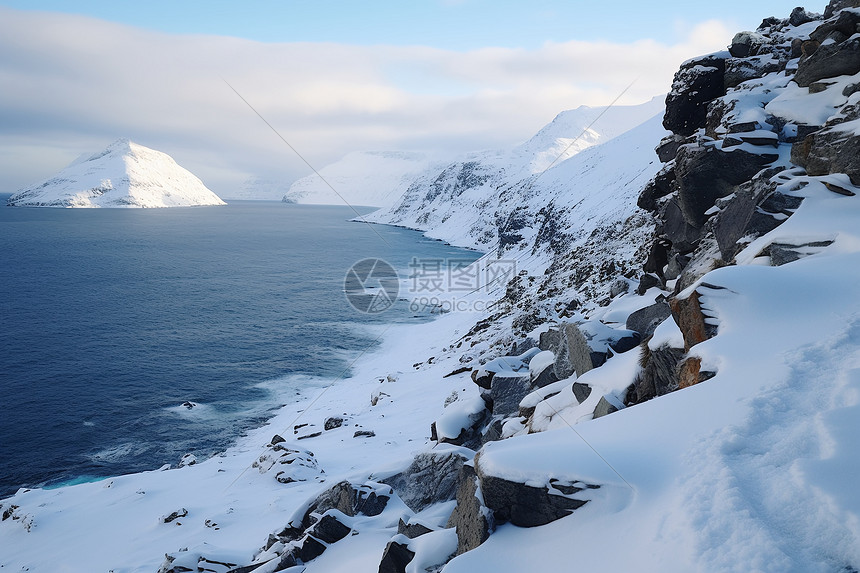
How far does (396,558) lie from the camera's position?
761cm

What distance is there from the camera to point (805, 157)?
12.2 metres

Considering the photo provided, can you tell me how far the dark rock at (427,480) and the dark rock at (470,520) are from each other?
11.6 feet

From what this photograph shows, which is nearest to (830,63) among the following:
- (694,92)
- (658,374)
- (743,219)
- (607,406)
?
(694,92)

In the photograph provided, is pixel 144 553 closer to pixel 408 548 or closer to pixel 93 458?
pixel 408 548

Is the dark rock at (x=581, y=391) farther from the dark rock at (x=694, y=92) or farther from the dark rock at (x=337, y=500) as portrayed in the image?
the dark rock at (x=694, y=92)

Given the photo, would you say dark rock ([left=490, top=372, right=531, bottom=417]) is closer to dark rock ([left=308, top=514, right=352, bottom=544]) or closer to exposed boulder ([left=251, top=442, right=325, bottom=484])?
dark rock ([left=308, top=514, right=352, bottom=544])

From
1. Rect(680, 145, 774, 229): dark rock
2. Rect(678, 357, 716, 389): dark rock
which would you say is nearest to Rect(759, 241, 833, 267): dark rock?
Rect(678, 357, 716, 389): dark rock

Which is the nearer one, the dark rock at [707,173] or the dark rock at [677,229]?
the dark rock at [707,173]

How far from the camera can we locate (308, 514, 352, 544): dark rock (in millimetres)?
9812

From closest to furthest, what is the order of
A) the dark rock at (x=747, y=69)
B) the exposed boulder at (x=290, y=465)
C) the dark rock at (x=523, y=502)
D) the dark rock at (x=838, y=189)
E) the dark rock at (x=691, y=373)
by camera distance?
the dark rock at (x=523, y=502), the dark rock at (x=691, y=373), the dark rock at (x=838, y=189), the dark rock at (x=747, y=69), the exposed boulder at (x=290, y=465)

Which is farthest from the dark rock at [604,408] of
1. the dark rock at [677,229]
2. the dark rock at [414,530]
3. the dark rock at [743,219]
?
the dark rock at [677,229]

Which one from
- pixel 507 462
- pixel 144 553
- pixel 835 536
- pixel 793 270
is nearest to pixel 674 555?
pixel 835 536

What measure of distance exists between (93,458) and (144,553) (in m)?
15.2

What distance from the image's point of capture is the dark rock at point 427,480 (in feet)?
37.0
